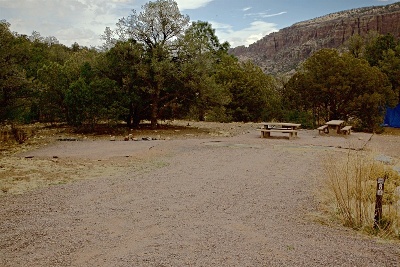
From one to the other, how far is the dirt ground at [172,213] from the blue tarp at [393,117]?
19.3 metres

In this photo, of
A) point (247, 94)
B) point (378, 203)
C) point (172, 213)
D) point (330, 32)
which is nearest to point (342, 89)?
point (247, 94)

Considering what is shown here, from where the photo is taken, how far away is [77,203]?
6.01 meters

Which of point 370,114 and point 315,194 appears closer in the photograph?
point 315,194

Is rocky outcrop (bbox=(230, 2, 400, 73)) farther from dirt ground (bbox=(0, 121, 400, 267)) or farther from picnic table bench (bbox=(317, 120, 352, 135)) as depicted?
dirt ground (bbox=(0, 121, 400, 267))

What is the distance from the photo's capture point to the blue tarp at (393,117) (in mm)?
26891

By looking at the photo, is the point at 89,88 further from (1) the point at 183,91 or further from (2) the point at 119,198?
(2) the point at 119,198

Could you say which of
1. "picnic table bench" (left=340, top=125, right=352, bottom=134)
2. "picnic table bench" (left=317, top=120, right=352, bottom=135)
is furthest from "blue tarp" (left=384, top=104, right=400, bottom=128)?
"picnic table bench" (left=340, top=125, right=352, bottom=134)

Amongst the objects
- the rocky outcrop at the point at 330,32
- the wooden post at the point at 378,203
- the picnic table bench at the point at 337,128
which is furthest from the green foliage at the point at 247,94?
the rocky outcrop at the point at 330,32

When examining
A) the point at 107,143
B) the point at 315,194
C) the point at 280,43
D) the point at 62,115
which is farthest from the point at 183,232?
the point at 280,43

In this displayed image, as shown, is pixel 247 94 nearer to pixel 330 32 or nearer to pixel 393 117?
pixel 393 117

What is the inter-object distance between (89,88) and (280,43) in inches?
4015

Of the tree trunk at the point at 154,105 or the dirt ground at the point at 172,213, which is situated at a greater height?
the tree trunk at the point at 154,105

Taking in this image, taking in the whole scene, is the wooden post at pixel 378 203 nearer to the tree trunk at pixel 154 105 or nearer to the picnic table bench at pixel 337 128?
the picnic table bench at pixel 337 128

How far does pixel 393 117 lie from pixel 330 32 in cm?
6616
